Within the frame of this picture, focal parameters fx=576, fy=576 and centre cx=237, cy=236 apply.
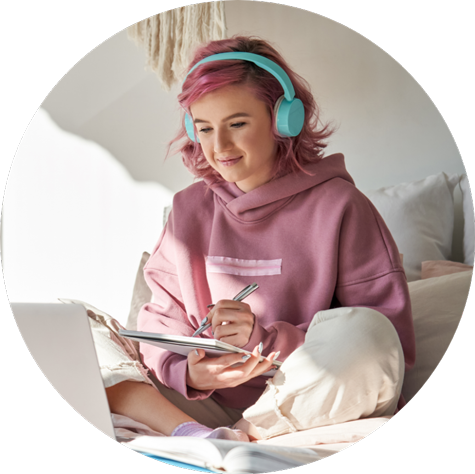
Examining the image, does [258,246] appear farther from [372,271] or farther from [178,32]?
[178,32]

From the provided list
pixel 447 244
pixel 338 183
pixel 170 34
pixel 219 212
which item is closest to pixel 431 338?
pixel 447 244

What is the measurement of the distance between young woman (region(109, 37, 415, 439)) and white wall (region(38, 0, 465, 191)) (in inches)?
3.0

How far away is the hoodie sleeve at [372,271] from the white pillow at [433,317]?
0.08m

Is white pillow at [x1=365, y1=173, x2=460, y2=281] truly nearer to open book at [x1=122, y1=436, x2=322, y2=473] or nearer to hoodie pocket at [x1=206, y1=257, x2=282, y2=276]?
hoodie pocket at [x1=206, y1=257, x2=282, y2=276]

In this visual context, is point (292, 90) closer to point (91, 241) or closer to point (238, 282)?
point (238, 282)

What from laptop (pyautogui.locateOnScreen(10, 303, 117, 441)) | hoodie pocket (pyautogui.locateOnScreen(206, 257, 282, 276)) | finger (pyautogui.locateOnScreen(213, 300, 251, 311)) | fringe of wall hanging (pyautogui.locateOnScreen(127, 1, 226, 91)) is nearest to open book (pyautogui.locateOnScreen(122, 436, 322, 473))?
laptop (pyautogui.locateOnScreen(10, 303, 117, 441))

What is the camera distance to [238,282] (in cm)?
123

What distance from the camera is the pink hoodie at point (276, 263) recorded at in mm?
1155

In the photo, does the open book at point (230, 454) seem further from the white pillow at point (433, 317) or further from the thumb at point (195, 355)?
the white pillow at point (433, 317)

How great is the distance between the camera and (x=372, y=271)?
1.16 m

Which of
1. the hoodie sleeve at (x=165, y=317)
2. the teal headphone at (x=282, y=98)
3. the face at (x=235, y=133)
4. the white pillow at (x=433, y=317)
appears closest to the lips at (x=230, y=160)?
the face at (x=235, y=133)

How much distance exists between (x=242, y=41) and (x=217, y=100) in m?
0.15

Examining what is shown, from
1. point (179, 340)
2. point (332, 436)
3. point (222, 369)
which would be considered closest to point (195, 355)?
point (222, 369)

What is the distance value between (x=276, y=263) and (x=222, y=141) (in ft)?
0.91
